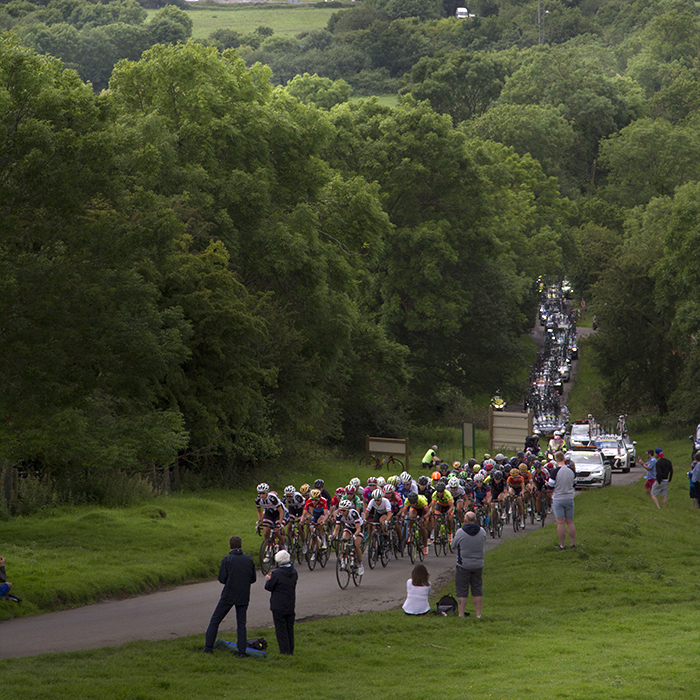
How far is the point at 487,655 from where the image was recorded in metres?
14.1

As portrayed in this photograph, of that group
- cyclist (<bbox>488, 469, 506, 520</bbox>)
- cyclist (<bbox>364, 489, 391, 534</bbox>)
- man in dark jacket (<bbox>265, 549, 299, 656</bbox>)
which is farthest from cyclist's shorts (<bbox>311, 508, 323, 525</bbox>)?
man in dark jacket (<bbox>265, 549, 299, 656</bbox>)

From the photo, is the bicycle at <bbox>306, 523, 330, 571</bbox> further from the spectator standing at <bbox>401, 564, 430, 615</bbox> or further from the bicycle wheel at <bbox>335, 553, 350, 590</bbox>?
the spectator standing at <bbox>401, 564, 430, 615</bbox>

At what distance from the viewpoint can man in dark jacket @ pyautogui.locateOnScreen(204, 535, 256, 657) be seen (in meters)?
13.7

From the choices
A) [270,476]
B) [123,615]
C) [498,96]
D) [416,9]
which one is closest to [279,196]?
[270,476]

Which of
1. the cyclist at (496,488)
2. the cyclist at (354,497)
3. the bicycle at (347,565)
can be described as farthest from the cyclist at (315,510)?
the cyclist at (496,488)

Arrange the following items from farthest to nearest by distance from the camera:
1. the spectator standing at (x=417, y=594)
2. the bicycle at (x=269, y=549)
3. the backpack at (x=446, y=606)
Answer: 1. the bicycle at (x=269, y=549)
2. the backpack at (x=446, y=606)
3. the spectator standing at (x=417, y=594)

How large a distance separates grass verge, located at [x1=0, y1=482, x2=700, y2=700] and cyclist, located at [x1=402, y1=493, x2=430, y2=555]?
2502mm

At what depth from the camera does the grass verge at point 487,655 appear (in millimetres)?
11930

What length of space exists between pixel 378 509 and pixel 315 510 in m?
1.33

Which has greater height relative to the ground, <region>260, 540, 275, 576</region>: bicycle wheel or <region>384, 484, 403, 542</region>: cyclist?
<region>384, 484, 403, 542</region>: cyclist

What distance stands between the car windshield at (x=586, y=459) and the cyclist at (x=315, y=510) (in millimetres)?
18192

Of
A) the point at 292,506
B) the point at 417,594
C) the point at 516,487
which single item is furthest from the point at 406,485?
the point at 417,594

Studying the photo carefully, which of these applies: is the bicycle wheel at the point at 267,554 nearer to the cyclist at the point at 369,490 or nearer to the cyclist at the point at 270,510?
the cyclist at the point at 270,510

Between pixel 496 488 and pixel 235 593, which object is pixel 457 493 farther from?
pixel 235 593
